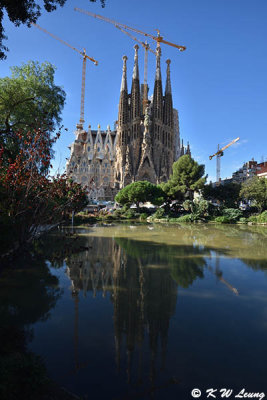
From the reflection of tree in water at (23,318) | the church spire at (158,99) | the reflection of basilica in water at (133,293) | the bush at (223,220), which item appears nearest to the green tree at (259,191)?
the bush at (223,220)

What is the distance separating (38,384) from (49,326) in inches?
60.3

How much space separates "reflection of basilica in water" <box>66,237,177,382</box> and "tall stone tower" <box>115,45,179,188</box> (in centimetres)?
4835

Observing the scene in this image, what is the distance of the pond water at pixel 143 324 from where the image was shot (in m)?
2.69

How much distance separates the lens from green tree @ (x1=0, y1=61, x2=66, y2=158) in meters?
11.1

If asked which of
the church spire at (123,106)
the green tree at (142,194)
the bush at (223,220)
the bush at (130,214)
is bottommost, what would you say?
the bush at (223,220)

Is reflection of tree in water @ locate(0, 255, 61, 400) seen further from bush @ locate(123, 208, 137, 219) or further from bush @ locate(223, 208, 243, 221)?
bush @ locate(223, 208, 243, 221)

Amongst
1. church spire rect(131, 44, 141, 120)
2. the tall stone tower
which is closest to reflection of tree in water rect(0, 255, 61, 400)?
the tall stone tower

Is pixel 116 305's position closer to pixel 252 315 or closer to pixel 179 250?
pixel 252 315

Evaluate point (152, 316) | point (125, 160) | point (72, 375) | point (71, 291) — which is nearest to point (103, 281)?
point (71, 291)

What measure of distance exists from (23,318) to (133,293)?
7.35 ft

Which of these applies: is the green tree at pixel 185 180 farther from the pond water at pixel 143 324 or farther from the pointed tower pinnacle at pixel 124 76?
the pointed tower pinnacle at pixel 124 76

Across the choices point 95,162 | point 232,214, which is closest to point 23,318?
point 232,214

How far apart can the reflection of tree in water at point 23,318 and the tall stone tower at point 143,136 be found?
5027 cm

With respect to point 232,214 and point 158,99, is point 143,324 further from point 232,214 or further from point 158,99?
point 158,99
